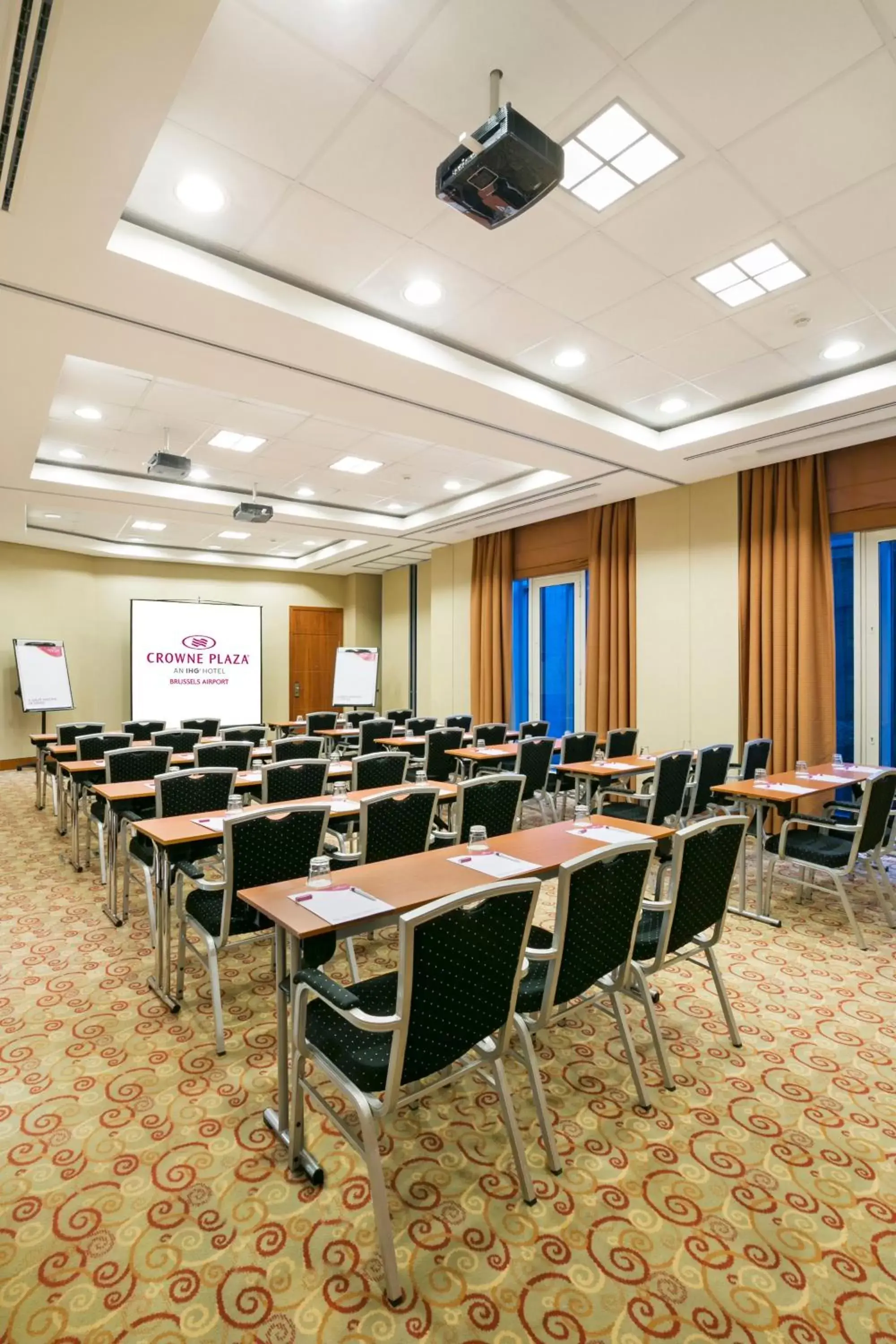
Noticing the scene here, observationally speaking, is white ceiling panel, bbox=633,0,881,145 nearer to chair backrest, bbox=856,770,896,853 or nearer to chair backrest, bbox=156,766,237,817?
chair backrest, bbox=856,770,896,853

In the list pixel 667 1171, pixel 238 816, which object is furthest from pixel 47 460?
pixel 667 1171

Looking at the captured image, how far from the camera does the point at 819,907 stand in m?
4.59

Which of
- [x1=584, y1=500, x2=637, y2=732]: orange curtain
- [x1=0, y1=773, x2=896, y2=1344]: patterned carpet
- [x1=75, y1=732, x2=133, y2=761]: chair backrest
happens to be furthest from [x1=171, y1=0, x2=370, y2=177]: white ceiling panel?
[x1=584, y1=500, x2=637, y2=732]: orange curtain

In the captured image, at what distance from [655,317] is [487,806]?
10.6 ft

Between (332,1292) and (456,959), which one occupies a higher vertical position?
(456,959)

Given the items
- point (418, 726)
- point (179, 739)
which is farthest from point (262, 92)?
point (418, 726)

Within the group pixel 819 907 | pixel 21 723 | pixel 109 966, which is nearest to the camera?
pixel 109 966

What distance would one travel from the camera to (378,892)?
2.36 meters

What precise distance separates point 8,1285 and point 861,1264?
7.26ft

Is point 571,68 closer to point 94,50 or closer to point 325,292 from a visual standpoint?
point 94,50

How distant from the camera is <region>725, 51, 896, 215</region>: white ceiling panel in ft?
8.46

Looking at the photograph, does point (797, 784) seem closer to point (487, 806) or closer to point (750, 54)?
point (487, 806)

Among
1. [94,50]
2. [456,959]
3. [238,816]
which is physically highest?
[94,50]

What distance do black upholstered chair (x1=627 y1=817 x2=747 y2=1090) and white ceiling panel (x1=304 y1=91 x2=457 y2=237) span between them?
2972 mm
